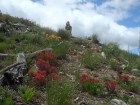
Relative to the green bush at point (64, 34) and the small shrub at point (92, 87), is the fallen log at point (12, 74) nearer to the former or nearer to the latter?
the small shrub at point (92, 87)

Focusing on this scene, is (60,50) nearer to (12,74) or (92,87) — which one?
(92,87)

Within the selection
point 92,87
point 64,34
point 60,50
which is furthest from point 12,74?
point 64,34

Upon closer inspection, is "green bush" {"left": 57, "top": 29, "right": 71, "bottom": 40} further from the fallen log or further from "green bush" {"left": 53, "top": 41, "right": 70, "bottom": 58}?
the fallen log

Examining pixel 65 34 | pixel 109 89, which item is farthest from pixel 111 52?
pixel 109 89

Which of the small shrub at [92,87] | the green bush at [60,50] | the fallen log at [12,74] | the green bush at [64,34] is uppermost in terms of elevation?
the green bush at [64,34]

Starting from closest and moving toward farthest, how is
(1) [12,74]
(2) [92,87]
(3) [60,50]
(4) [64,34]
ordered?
(1) [12,74] < (2) [92,87] < (3) [60,50] < (4) [64,34]

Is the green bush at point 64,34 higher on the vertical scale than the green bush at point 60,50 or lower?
higher

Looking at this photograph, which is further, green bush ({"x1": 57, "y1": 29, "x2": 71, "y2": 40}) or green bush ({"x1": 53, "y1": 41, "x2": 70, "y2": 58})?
green bush ({"x1": 57, "y1": 29, "x2": 71, "y2": 40})

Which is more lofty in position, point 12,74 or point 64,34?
point 64,34

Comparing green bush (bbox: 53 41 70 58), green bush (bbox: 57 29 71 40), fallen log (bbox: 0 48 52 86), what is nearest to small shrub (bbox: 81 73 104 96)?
fallen log (bbox: 0 48 52 86)

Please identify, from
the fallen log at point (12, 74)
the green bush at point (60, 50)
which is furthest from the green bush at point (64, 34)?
the fallen log at point (12, 74)

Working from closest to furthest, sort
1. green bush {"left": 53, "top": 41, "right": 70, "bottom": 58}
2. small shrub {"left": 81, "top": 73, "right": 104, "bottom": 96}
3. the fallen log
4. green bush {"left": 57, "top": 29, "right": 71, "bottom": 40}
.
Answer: the fallen log → small shrub {"left": 81, "top": 73, "right": 104, "bottom": 96} → green bush {"left": 53, "top": 41, "right": 70, "bottom": 58} → green bush {"left": 57, "top": 29, "right": 71, "bottom": 40}

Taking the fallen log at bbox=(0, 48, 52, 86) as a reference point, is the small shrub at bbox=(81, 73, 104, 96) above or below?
below

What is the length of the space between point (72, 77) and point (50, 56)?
3.89 feet
